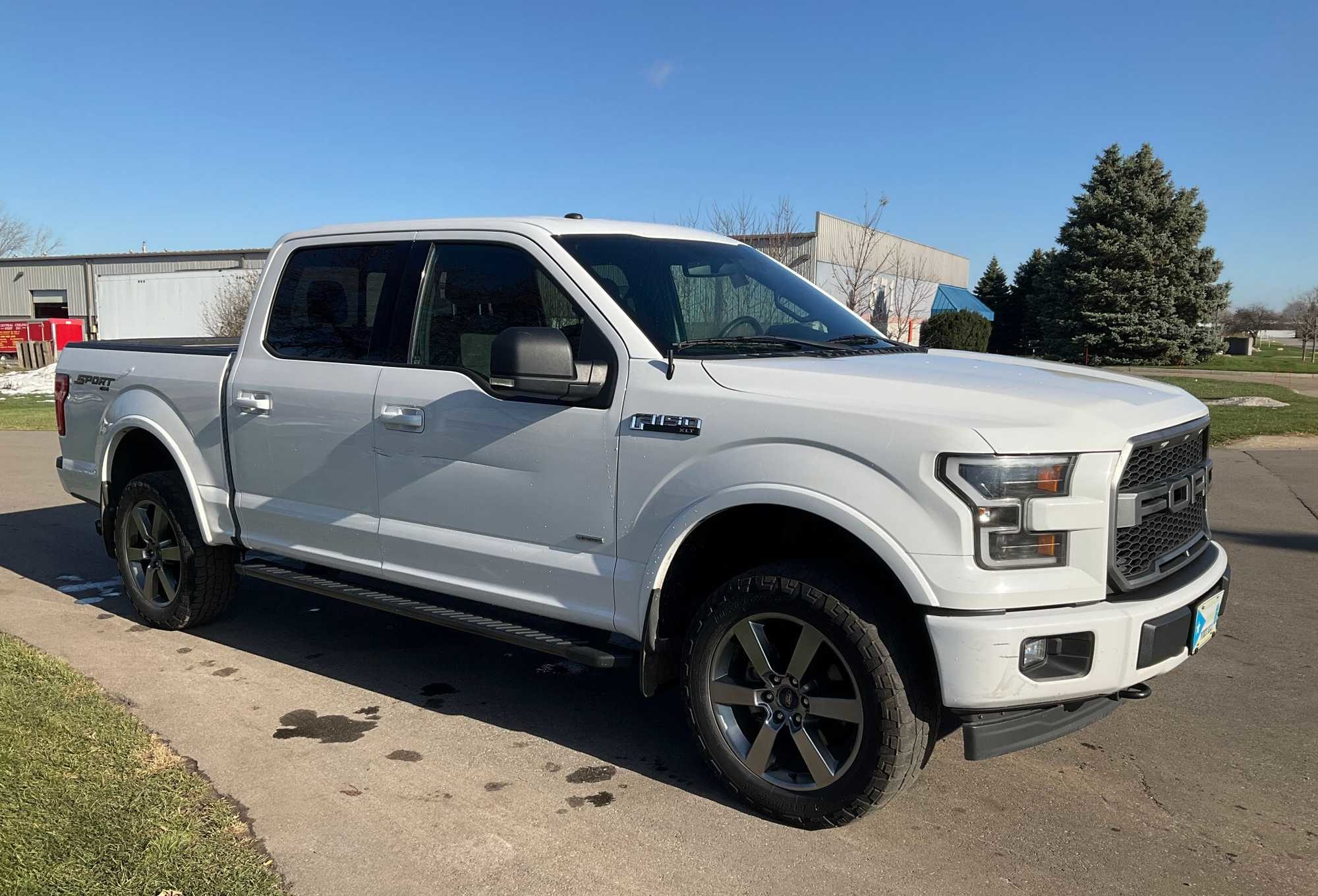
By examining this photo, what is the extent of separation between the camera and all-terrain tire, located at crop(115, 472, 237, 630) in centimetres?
559

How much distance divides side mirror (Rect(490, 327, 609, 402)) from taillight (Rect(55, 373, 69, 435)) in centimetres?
382

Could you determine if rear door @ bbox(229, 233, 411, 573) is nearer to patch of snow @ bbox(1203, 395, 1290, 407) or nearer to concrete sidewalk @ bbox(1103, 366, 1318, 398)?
patch of snow @ bbox(1203, 395, 1290, 407)

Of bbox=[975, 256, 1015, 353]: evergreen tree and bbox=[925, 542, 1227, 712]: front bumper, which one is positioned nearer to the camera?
bbox=[925, 542, 1227, 712]: front bumper

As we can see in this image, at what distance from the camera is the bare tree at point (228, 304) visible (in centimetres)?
3397

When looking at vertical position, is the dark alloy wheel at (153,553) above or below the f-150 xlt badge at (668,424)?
below

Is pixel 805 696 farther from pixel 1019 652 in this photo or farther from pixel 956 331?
pixel 956 331

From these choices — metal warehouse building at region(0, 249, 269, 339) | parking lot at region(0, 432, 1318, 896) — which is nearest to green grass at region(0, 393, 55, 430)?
parking lot at region(0, 432, 1318, 896)

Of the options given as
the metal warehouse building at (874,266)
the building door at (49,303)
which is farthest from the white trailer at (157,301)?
the building door at (49,303)

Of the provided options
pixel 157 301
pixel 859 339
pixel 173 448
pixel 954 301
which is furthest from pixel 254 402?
pixel 954 301

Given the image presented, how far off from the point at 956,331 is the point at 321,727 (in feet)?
101

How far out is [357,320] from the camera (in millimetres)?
4891

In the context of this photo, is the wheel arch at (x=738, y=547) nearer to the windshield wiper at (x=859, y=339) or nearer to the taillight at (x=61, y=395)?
the windshield wiper at (x=859, y=339)

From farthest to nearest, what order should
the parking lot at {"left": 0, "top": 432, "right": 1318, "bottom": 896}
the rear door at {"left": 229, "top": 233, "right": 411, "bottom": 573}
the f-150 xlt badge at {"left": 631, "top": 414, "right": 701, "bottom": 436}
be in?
the rear door at {"left": 229, "top": 233, "right": 411, "bottom": 573} → the f-150 xlt badge at {"left": 631, "top": 414, "right": 701, "bottom": 436} → the parking lot at {"left": 0, "top": 432, "right": 1318, "bottom": 896}

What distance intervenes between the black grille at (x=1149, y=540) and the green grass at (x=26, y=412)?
641 inches
